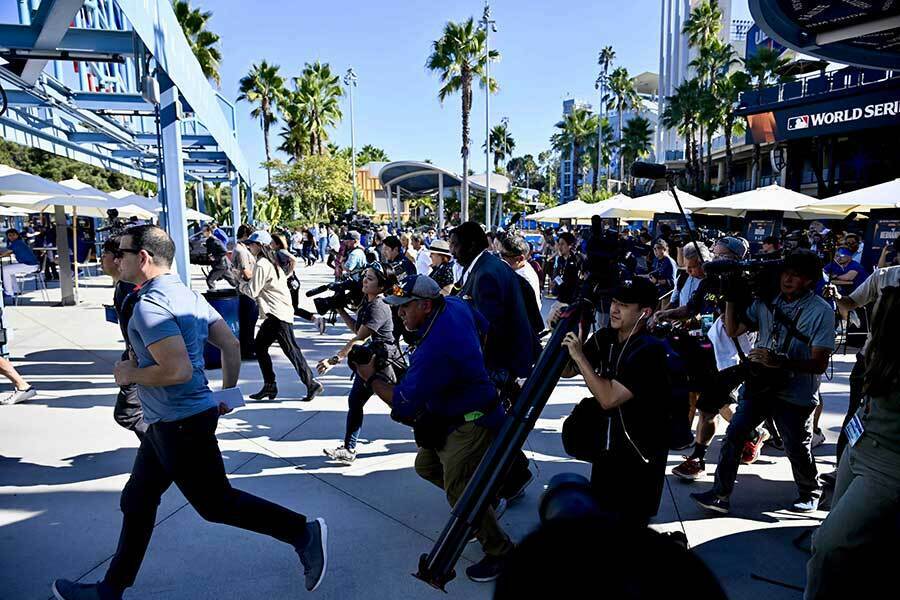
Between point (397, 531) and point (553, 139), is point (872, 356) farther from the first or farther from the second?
point (553, 139)

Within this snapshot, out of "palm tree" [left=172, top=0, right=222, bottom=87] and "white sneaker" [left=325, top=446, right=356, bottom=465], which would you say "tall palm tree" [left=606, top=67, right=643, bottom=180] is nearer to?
"palm tree" [left=172, top=0, right=222, bottom=87]

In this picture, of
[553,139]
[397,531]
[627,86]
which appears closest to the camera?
[397,531]

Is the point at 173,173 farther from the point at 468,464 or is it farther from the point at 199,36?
the point at 199,36

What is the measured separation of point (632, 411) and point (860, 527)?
918 millimetres

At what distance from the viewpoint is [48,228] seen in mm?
17734

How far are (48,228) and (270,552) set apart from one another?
18459 millimetres

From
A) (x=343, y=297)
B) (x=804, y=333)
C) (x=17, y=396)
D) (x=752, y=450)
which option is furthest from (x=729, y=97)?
(x=17, y=396)

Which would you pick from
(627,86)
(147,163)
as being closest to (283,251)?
(147,163)

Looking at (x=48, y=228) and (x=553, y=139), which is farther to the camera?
(x=553, y=139)

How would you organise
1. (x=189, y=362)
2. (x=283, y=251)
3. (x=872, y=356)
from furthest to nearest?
1. (x=283, y=251)
2. (x=189, y=362)
3. (x=872, y=356)

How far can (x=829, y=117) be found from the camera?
24.5m

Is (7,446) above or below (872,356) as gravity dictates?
below

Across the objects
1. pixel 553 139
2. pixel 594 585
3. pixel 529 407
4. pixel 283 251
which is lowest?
pixel 529 407

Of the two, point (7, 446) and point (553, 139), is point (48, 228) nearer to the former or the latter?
point (7, 446)
